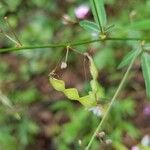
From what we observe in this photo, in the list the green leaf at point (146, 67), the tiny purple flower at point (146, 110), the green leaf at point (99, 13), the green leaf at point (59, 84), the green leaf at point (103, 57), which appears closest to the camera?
the green leaf at point (59, 84)

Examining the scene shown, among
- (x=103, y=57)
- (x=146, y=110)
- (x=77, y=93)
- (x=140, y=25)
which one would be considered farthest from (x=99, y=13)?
(x=146, y=110)

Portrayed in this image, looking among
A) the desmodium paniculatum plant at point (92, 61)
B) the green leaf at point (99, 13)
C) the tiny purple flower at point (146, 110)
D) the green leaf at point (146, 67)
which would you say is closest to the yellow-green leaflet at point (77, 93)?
the desmodium paniculatum plant at point (92, 61)

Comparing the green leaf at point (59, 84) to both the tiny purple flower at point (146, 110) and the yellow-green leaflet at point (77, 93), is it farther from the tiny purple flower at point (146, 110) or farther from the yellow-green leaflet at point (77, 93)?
the tiny purple flower at point (146, 110)

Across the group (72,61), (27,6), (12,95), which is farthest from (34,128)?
(27,6)

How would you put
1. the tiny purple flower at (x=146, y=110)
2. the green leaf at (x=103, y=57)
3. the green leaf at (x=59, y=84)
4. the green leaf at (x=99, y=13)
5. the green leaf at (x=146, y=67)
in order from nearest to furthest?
the green leaf at (x=59, y=84) → the green leaf at (x=99, y=13) → the green leaf at (x=146, y=67) → the green leaf at (x=103, y=57) → the tiny purple flower at (x=146, y=110)

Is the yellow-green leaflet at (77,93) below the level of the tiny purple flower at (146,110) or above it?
above

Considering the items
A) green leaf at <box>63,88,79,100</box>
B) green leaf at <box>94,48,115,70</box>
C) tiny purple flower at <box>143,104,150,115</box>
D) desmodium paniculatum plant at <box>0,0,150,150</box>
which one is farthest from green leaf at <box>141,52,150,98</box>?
tiny purple flower at <box>143,104,150,115</box>

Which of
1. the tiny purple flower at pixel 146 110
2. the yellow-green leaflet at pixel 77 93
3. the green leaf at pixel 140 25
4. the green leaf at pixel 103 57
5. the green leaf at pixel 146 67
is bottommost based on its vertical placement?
the tiny purple flower at pixel 146 110

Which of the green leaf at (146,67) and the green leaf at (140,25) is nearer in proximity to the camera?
the green leaf at (140,25)

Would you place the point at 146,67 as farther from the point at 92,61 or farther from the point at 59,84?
the point at 59,84
